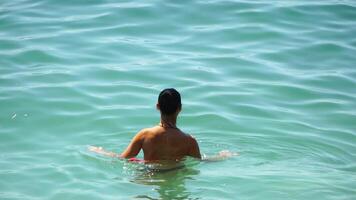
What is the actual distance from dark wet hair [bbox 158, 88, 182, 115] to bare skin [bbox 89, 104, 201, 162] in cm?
7

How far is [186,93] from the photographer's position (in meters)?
10.4

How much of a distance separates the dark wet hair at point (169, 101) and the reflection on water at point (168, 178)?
0.63 meters

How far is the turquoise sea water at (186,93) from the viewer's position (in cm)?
737

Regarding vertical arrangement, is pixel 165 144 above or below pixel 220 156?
above

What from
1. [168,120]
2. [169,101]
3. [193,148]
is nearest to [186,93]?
[193,148]

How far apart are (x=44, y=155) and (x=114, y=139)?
3.36ft

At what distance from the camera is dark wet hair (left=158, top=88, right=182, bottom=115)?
6988 millimetres

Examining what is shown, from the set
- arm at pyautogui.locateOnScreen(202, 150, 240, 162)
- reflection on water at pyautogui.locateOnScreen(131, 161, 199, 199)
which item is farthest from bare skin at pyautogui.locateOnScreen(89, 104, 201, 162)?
arm at pyautogui.locateOnScreen(202, 150, 240, 162)

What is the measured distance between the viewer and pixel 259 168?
782 centimetres

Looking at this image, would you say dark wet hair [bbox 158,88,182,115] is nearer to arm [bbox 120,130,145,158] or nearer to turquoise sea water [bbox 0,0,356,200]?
arm [bbox 120,130,145,158]

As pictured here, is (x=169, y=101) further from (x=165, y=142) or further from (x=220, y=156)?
(x=220, y=156)

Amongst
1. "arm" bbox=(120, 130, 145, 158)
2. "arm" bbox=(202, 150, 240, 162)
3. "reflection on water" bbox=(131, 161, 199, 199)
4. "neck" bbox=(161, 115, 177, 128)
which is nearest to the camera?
"reflection on water" bbox=(131, 161, 199, 199)

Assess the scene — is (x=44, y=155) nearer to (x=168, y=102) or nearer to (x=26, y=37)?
(x=168, y=102)

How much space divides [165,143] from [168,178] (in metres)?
0.36
